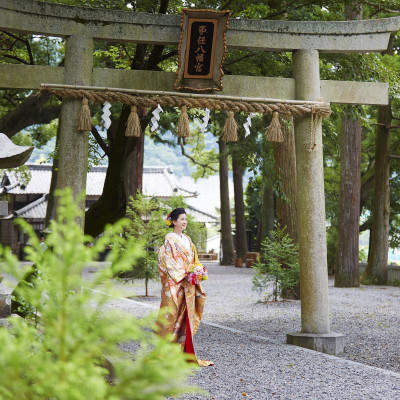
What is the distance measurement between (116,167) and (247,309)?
503cm

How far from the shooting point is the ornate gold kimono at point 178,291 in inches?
250

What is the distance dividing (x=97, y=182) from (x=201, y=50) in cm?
3058

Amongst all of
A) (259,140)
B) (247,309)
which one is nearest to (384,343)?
(247,309)

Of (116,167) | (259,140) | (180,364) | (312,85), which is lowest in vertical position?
(180,364)

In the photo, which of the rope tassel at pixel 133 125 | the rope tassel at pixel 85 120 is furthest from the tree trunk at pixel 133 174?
the rope tassel at pixel 85 120

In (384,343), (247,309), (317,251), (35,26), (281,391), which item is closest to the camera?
(281,391)

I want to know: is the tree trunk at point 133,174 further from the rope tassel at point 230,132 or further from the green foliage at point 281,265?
the rope tassel at point 230,132

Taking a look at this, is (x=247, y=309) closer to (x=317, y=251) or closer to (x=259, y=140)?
(x=317, y=251)

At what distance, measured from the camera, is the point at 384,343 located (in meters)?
8.42

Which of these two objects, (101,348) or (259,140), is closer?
(101,348)

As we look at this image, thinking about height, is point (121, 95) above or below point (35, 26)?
below

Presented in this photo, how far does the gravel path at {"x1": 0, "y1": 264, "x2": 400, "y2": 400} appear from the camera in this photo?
5246 millimetres

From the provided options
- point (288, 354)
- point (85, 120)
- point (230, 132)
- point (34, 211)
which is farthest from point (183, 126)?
point (34, 211)

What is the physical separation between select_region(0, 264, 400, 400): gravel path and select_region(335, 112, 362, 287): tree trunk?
2.87 metres
